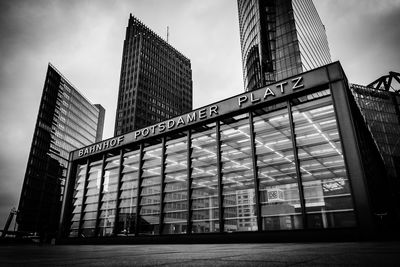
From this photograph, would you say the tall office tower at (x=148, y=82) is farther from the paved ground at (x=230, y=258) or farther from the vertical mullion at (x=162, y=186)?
the paved ground at (x=230, y=258)

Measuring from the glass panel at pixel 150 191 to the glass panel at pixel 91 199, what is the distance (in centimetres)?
657

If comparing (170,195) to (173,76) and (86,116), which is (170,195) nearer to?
(86,116)

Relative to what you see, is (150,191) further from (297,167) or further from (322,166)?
(322,166)

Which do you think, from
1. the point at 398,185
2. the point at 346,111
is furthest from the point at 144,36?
the point at 346,111

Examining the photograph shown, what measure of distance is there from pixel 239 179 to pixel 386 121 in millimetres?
54008

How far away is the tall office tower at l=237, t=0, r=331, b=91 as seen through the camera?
6412cm

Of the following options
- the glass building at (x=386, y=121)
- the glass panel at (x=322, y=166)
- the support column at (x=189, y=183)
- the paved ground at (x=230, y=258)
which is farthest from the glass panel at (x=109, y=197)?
the glass building at (x=386, y=121)

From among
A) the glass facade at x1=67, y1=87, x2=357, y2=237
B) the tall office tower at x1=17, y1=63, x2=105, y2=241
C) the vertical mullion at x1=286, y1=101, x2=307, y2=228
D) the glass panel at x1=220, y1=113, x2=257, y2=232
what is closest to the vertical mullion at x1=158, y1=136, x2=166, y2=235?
the glass facade at x1=67, y1=87, x2=357, y2=237

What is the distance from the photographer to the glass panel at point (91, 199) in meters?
25.5

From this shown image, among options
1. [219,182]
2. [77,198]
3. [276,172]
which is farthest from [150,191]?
[276,172]

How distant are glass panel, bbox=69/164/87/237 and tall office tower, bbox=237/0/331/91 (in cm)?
4972

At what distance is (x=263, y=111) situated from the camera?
1894 cm

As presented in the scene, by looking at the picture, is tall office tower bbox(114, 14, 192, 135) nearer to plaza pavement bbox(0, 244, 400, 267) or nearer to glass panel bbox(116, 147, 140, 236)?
glass panel bbox(116, 147, 140, 236)

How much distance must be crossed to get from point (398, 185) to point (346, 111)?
142ft
